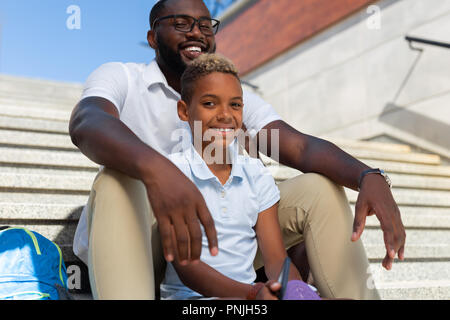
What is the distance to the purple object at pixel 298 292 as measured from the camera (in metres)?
1.08

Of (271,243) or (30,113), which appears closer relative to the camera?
Answer: (271,243)

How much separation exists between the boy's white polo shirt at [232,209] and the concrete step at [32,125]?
6.18 ft

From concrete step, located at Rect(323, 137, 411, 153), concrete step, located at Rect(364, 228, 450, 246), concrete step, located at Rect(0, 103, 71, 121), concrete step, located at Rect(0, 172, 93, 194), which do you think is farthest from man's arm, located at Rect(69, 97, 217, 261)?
concrete step, located at Rect(323, 137, 411, 153)

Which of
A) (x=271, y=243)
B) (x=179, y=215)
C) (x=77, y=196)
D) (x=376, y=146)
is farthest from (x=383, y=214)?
(x=376, y=146)

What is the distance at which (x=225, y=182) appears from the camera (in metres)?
1.39

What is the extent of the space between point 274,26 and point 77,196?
578 centimetres

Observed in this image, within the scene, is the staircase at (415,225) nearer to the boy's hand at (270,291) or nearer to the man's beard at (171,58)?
the boy's hand at (270,291)

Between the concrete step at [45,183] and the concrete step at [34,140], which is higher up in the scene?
the concrete step at [34,140]

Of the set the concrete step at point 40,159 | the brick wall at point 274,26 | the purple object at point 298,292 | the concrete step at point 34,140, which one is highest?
the brick wall at point 274,26

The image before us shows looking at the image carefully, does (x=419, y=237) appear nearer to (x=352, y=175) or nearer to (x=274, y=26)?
(x=352, y=175)

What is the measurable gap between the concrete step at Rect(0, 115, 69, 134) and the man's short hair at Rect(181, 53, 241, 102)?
73.0 inches

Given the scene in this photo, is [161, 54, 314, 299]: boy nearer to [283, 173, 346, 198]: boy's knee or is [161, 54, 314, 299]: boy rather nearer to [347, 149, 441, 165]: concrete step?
[283, 173, 346, 198]: boy's knee

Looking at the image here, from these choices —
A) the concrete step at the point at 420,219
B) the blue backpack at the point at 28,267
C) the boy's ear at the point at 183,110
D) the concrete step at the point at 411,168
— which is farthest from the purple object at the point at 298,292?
the concrete step at the point at 411,168
